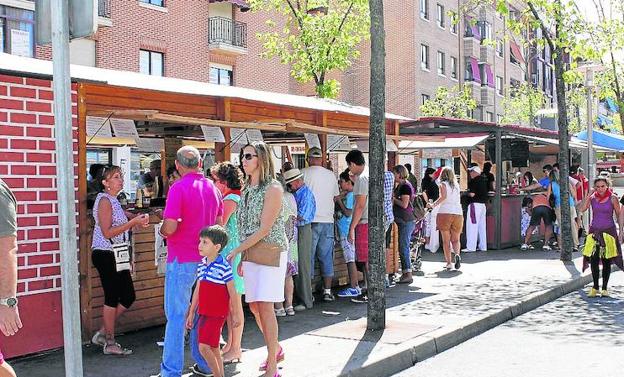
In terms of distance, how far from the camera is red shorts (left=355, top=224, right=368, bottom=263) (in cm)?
1023

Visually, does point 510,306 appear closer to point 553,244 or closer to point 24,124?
point 24,124

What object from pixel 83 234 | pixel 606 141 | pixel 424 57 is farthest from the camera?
pixel 424 57

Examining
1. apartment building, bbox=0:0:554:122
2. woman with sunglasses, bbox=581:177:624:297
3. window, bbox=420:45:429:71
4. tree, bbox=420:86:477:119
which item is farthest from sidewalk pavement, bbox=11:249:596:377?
window, bbox=420:45:429:71

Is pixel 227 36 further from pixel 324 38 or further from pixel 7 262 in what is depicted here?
pixel 7 262

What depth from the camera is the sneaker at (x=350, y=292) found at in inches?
398

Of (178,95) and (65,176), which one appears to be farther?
(178,95)

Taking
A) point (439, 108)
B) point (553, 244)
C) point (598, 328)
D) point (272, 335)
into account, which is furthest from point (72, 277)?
point (439, 108)

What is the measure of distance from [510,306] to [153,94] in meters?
5.03

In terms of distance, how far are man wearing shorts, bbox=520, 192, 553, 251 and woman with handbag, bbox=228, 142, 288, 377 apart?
38.5 ft

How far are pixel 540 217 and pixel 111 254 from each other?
11851mm

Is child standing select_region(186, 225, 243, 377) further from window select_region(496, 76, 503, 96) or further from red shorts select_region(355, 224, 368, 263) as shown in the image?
window select_region(496, 76, 503, 96)

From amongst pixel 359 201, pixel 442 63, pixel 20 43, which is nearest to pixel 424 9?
pixel 442 63

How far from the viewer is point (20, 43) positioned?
69.5 ft

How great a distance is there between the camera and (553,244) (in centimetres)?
1719
